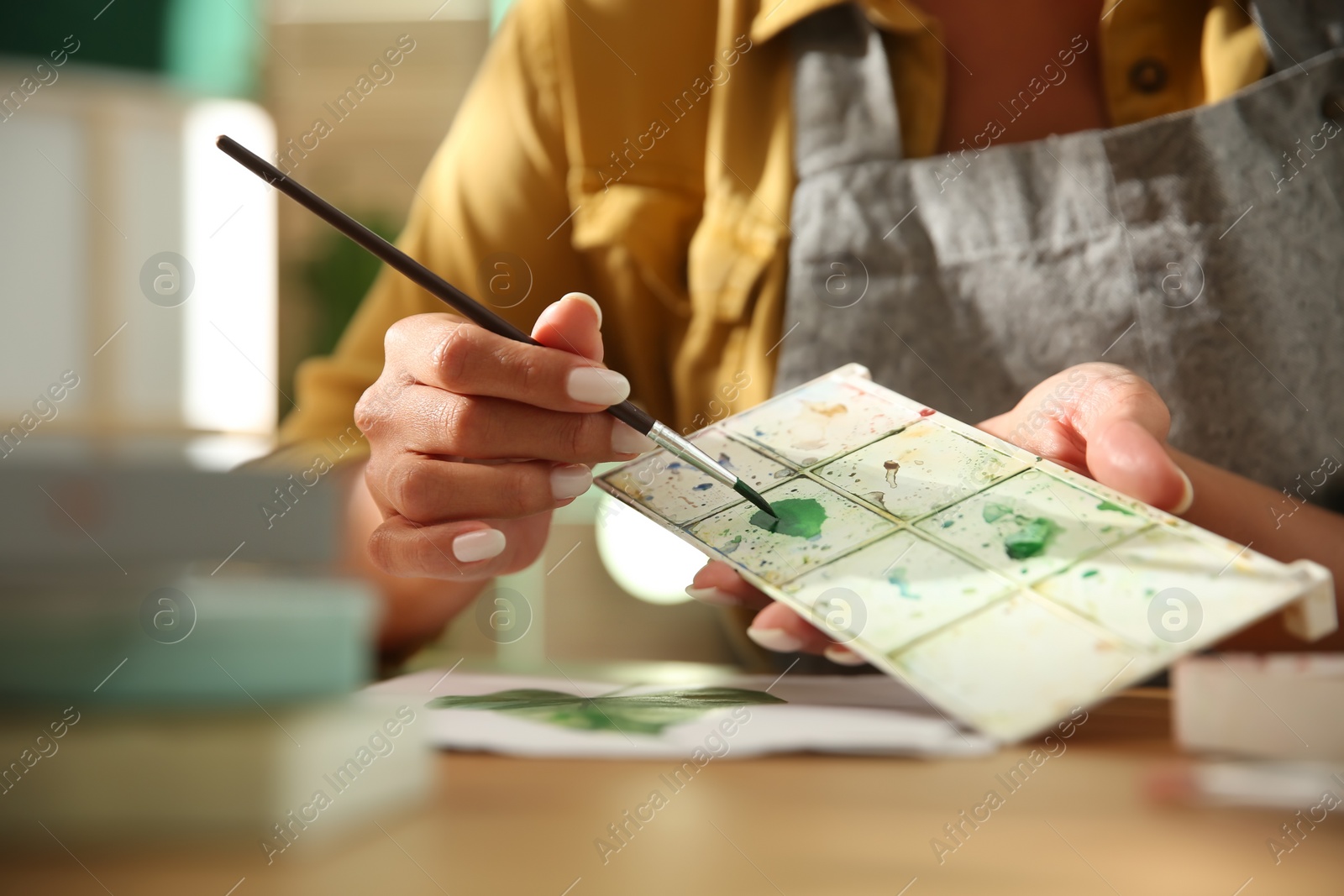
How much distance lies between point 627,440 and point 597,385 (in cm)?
2

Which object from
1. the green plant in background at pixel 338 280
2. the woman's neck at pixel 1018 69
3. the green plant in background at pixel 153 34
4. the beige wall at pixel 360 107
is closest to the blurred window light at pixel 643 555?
the woman's neck at pixel 1018 69

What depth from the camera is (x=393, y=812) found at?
180 millimetres

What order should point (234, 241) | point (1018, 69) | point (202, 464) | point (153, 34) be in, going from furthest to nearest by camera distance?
point (234, 241)
point (153, 34)
point (202, 464)
point (1018, 69)

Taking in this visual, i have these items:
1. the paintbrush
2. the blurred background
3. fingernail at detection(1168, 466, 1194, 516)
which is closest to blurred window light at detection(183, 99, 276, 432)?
the blurred background

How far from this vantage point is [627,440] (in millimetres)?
227

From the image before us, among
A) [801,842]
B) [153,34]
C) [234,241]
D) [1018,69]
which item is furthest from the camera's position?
[234,241]

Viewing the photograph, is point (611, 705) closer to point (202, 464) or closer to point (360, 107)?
point (202, 464)

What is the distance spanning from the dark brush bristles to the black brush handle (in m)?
0.03

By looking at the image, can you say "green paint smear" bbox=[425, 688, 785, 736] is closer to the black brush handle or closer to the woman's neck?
the black brush handle

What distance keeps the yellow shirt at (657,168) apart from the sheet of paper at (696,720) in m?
0.18

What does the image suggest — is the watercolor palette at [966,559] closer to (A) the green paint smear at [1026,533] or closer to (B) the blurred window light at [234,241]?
(A) the green paint smear at [1026,533]

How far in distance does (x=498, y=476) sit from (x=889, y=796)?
0.14 m

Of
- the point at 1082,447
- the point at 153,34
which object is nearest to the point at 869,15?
the point at 1082,447

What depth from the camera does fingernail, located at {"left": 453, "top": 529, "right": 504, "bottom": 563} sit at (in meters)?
0.24
